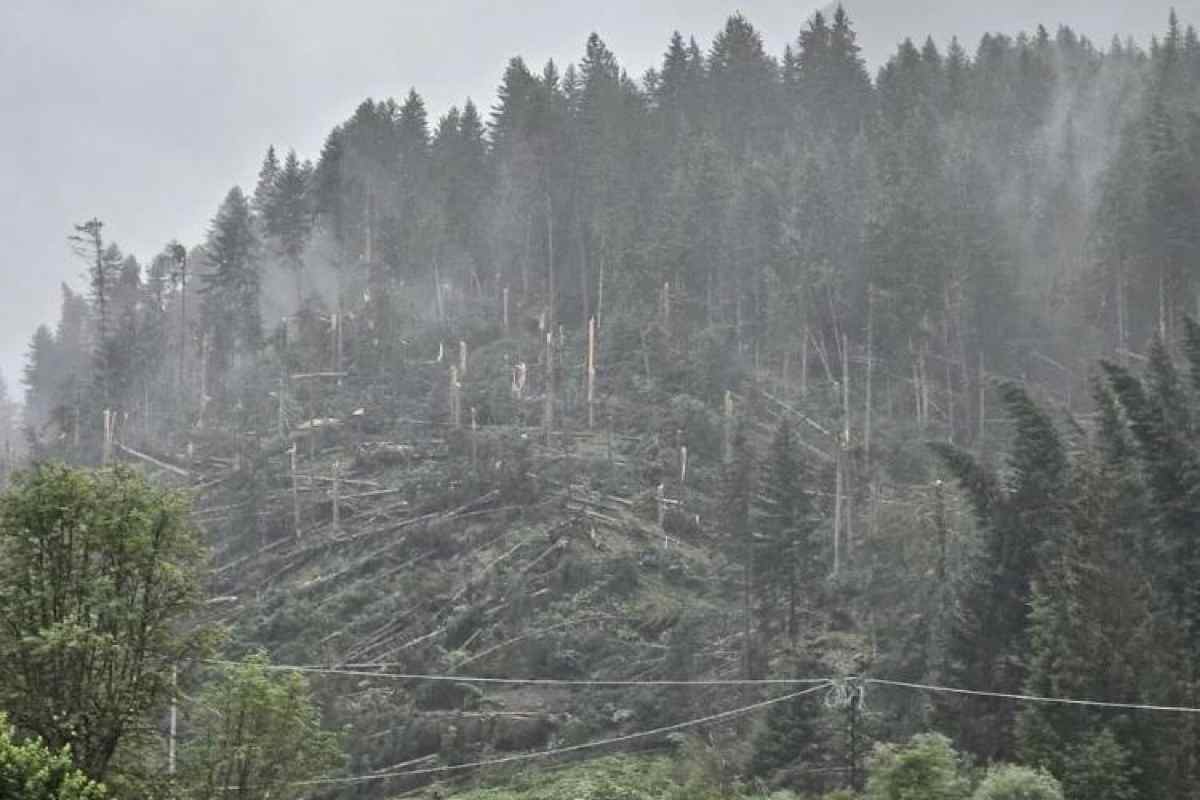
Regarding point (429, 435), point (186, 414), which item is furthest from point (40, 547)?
point (186, 414)

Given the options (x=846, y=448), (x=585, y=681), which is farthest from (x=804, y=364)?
(x=585, y=681)

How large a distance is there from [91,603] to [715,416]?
40672 millimetres

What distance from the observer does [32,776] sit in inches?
648

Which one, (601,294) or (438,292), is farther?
(438,292)

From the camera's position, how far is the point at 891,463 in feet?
192

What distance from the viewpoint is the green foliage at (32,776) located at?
16.3 metres

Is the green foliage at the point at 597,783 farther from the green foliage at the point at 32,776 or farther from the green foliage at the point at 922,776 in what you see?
the green foliage at the point at 32,776

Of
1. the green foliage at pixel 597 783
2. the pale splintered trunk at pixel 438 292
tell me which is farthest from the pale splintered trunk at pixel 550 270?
the green foliage at pixel 597 783

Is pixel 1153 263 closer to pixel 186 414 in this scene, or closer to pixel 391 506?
pixel 391 506

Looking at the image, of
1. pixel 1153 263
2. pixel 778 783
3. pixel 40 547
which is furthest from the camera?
pixel 1153 263

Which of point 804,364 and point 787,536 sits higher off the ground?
point 804,364

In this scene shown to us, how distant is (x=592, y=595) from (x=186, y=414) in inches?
1566

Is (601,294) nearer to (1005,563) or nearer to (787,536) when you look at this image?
(787,536)

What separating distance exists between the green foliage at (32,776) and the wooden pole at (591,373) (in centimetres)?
4711
